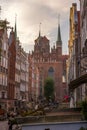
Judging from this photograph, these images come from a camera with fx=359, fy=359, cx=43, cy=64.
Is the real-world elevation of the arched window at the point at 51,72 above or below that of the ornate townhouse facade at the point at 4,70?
above

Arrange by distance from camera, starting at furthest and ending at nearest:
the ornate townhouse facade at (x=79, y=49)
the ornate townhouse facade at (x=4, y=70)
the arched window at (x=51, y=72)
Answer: the arched window at (x=51, y=72), the ornate townhouse facade at (x=4, y=70), the ornate townhouse facade at (x=79, y=49)

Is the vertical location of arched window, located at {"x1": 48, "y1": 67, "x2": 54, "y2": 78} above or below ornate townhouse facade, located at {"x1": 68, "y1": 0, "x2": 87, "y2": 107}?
above

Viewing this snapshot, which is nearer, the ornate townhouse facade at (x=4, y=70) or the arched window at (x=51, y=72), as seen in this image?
the ornate townhouse facade at (x=4, y=70)

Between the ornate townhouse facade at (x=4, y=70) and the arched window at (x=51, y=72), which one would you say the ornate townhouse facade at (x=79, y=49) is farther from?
the arched window at (x=51, y=72)

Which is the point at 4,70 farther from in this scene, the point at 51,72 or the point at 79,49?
the point at 51,72

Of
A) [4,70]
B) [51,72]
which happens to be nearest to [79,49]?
[4,70]

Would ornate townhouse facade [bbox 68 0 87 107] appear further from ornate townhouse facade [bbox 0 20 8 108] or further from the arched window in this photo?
the arched window

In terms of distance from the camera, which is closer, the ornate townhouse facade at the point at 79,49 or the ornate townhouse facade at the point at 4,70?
the ornate townhouse facade at the point at 79,49

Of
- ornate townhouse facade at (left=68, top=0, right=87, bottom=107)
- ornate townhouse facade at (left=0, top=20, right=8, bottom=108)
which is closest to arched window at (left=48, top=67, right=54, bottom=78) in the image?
ornate townhouse facade at (left=0, top=20, right=8, bottom=108)

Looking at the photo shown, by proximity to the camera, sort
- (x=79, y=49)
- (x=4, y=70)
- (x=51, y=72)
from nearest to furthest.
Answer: (x=79, y=49) → (x=4, y=70) → (x=51, y=72)

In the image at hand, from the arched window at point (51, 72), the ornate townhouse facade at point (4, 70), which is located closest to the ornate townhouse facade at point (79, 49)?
the ornate townhouse facade at point (4, 70)

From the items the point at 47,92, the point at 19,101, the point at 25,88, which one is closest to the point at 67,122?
the point at 19,101

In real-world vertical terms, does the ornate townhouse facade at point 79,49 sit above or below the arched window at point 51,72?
below

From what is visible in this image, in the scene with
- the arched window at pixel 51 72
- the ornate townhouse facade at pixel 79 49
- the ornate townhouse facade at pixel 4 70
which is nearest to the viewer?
the ornate townhouse facade at pixel 79 49
